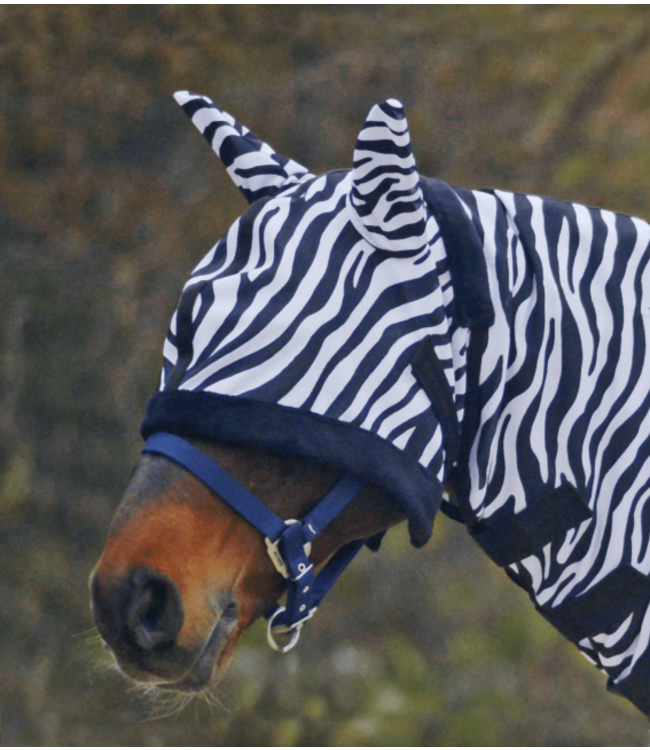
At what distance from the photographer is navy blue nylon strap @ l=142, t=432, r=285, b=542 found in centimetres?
78

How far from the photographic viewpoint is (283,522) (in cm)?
81

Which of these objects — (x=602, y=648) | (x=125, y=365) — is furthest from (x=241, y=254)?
(x=125, y=365)

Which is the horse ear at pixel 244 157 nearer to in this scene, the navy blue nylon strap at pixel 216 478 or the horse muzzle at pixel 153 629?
the navy blue nylon strap at pixel 216 478

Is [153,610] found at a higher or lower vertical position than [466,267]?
lower

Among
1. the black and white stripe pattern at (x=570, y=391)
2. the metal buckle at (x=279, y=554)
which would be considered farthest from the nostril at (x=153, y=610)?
the black and white stripe pattern at (x=570, y=391)

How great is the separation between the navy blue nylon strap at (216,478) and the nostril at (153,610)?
0.09m

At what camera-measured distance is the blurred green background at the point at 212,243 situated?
3059 mm

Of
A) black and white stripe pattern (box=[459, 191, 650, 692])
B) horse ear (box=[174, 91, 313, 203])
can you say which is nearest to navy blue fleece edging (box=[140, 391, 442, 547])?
black and white stripe pattern (box=[459, 191, 650, 692])

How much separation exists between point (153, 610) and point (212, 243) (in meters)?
2.52

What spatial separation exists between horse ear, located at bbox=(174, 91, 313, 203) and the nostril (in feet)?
1.45

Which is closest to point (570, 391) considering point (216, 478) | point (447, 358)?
point (447, 358)

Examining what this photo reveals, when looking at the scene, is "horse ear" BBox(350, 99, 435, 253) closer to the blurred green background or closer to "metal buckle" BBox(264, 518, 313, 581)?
"metal buckle" BBox(264, 518, 313, 581)

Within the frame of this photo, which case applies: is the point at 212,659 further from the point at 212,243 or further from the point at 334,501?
the point at 212,243

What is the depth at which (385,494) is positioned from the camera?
2.73 feet
